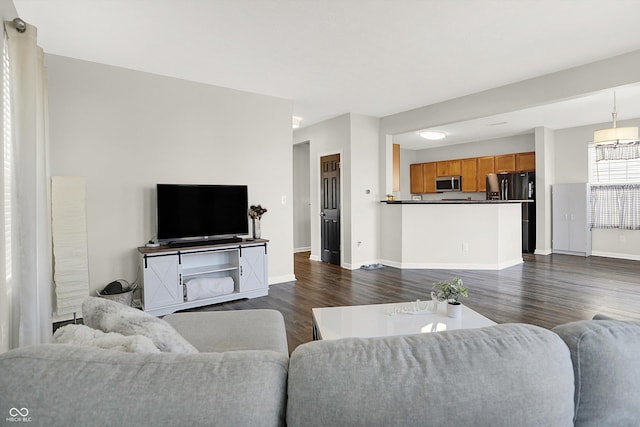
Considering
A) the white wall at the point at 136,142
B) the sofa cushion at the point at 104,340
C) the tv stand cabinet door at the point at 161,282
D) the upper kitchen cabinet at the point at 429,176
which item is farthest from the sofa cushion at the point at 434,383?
the upper kitchen cabinet at the point at 429,176

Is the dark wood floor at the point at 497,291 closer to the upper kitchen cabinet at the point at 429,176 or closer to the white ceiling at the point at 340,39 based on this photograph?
the white ceiling at the point at 340,39

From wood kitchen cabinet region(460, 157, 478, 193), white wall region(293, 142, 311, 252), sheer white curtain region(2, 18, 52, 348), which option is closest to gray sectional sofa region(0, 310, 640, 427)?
sheer white curtain region(2, 18, 52, 348)

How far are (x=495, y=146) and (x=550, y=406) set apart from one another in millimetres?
8342

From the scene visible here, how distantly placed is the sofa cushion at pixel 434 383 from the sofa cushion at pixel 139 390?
2.9 inches

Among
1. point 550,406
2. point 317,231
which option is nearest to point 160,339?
point 550,406

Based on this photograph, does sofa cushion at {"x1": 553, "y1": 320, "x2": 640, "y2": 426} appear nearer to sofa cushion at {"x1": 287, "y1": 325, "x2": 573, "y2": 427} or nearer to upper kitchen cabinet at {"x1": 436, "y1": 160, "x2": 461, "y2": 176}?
sofa cushion at {"x1": 287, "y1": 325, "x2": 573, "y2": 427}

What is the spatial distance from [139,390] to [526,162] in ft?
27.4

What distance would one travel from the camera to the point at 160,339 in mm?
1102

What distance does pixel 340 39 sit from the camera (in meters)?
3.01

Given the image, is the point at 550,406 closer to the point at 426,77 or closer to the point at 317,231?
the point at 426,77

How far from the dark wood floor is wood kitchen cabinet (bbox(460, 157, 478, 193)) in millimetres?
2712

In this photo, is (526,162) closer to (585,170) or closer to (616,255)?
(585,170)

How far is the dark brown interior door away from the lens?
609 centimetres

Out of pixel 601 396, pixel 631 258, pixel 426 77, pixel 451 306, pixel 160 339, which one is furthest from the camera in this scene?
pixel 631 258
